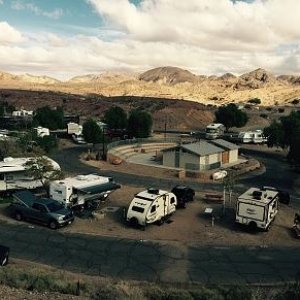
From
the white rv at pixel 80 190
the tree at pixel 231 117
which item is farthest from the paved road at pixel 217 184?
the tree at pixel 231 117

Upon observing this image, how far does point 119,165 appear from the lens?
51.4 metres

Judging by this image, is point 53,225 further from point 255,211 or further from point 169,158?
point 169,158

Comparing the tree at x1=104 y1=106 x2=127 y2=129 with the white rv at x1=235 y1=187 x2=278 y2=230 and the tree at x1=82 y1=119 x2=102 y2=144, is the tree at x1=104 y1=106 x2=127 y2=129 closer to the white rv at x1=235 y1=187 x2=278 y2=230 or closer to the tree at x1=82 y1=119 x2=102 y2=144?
the tree at x1=82 y1=119 x2=102 y2=144

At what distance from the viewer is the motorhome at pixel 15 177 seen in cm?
3459

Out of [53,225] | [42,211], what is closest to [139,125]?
[42,211]

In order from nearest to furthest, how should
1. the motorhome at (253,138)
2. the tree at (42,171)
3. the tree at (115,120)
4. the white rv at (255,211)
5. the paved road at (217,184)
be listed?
the white rv at (255,211) → the tree at (42,171) → the paved road at (217,184) → the motorhome at (253,138) → the tree at (115,120)

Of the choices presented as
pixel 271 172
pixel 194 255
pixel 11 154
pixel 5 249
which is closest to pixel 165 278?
pixel 194 255

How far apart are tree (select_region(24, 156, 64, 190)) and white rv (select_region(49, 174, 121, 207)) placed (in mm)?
2145

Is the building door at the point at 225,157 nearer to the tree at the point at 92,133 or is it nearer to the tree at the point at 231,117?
the tree at the point at 92,133

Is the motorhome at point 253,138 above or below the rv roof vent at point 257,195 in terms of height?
below

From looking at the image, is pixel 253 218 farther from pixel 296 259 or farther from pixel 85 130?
pixel 85 130

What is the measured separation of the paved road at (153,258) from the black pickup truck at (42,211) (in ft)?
3.14

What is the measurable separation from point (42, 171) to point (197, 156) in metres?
20.4

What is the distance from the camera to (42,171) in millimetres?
34750
